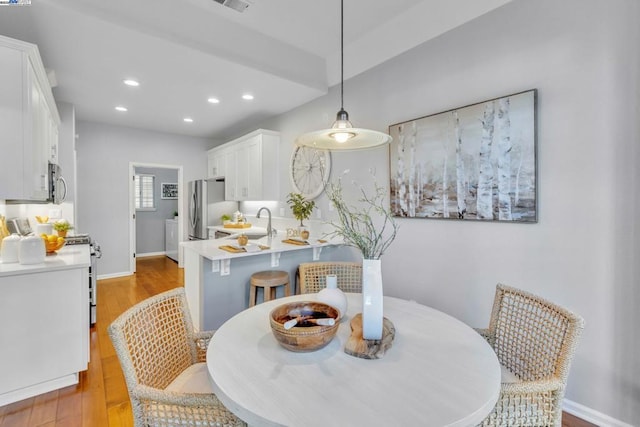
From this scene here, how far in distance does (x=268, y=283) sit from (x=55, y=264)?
1504mm

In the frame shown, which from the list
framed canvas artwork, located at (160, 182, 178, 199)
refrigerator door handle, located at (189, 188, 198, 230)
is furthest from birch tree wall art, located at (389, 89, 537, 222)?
framed canvas artwork, located at (160, 182, 178, 199)

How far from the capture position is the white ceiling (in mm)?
2236

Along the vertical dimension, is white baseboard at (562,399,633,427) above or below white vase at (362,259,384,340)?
below

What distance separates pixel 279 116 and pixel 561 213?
3738 millimetres

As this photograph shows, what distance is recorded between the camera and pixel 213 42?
105 inches

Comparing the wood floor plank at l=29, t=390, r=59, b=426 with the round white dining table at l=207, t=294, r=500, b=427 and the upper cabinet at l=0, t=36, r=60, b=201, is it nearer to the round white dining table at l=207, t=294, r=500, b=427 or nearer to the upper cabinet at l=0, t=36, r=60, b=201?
the upper cabinet at l=0, t=36, r=60, b=201

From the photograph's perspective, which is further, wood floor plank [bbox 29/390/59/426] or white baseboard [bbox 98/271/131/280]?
white baseboard [bbox 98/271/131/280]

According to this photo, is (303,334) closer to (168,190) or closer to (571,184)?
(571,184)

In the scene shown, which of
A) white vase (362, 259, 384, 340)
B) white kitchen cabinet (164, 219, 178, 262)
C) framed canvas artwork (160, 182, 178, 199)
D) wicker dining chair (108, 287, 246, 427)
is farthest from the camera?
framed canvas artwork (160, 182, 178, 199)

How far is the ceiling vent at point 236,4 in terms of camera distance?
2.42 m

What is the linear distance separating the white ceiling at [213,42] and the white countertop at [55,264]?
1.73 m

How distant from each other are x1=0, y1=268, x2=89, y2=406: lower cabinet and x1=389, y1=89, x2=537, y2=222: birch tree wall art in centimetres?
268

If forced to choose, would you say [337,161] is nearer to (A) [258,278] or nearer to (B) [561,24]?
(A) [258,278]

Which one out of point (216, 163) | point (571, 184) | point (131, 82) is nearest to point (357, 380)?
point (571, 184)
